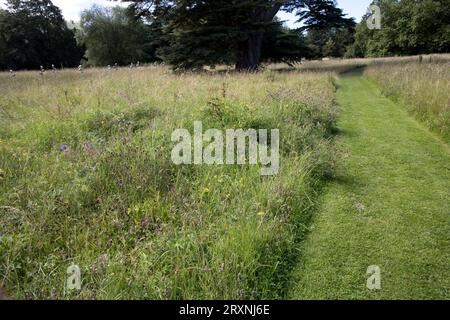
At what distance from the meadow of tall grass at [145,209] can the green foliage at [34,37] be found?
3702 centimetres

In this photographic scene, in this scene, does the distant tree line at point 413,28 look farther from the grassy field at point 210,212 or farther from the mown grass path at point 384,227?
the grassy field at point 210,212

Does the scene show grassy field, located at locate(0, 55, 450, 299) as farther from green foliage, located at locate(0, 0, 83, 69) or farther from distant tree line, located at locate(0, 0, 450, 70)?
green foliage, located at locate(0, 0, 83, 69)

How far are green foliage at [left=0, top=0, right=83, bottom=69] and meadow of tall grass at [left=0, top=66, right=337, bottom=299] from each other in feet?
121

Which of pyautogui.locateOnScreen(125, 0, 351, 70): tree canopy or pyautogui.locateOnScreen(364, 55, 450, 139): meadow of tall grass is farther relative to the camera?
pyautogui.locateOnScreen(125, 0, 351, 70): tree canopy

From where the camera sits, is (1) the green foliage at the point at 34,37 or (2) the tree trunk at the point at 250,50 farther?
(1) the green foliage at the point at 34,37

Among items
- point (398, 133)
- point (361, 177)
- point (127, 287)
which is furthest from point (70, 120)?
point (398, 133)

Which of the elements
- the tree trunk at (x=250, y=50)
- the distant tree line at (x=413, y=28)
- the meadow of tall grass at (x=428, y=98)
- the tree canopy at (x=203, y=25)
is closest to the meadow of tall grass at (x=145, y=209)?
the meadow of tall grass at (x=428, y=98)

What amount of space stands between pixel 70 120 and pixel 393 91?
10.7m

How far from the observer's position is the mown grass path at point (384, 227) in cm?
263

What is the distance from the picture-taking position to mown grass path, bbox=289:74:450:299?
2.63 m

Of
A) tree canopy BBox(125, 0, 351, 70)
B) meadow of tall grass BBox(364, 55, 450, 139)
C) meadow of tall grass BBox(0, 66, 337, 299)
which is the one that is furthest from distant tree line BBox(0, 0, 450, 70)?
meadow of tall grass BBox(0, 66, 337, 299)

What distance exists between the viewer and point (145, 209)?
3258 millimetres

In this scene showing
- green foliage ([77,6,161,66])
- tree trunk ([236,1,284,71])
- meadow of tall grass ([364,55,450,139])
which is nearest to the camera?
meadow of tall grass ([364,55,450,139])
